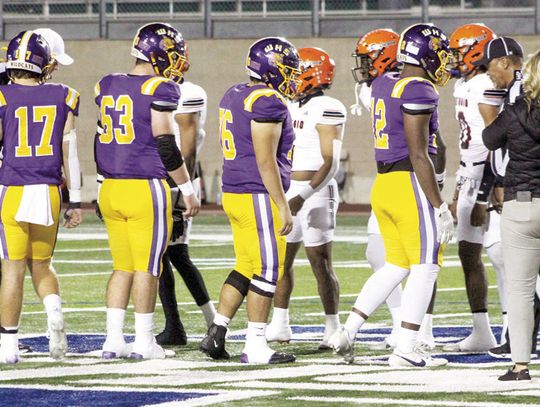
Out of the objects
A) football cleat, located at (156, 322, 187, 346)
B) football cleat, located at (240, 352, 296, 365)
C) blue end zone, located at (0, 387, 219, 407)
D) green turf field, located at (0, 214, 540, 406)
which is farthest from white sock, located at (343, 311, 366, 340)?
football cleat, located at (156, 322, 187, 346)

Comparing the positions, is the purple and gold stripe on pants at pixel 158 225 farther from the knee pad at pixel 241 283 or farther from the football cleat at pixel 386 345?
the football cleat at pixel 386 345

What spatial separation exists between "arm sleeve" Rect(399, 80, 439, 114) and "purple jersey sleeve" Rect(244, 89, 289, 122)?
0.72 meters

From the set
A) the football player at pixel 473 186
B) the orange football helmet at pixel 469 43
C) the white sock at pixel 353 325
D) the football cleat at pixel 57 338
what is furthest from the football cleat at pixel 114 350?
the orange football helmet at pixel 469 43

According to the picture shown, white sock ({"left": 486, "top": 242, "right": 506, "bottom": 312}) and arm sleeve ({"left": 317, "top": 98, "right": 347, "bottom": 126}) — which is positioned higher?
arm sleeve ({"left": 317, "top": 98, "right": 347, "bottom": 126})

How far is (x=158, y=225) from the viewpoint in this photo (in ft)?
28.3

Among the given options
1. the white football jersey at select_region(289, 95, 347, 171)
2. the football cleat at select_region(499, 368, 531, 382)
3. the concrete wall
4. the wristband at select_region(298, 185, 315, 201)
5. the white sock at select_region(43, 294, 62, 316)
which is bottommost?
the concrete wall

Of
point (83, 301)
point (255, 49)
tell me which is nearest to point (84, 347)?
point (255, 49)

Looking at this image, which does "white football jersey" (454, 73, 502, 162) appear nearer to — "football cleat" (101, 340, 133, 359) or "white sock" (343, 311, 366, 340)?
"white sock" (343, 311, 366, 340)

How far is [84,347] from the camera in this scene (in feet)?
30.1

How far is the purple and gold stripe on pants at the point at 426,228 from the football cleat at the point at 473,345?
1076 millimetres

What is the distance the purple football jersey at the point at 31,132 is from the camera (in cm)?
858

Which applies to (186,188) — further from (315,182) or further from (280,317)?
(280,317)

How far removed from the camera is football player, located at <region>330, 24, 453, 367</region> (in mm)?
8141

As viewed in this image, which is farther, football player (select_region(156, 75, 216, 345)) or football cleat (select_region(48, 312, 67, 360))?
football player (select_region(156, 75, 216, 345))
